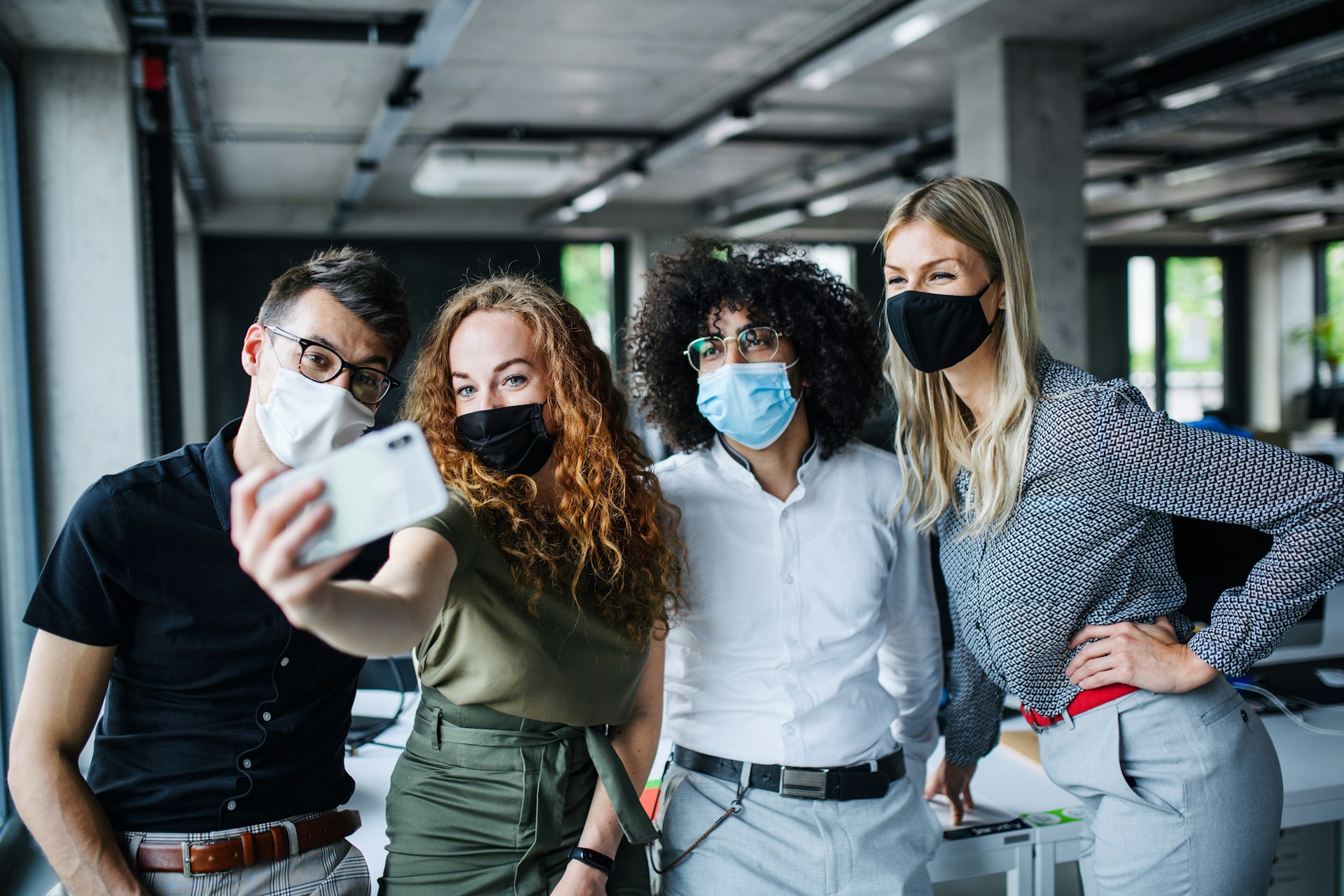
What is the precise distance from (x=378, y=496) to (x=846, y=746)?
1.23 m

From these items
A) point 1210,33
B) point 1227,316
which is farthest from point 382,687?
point 1227,316

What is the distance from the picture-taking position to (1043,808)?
2223 mm

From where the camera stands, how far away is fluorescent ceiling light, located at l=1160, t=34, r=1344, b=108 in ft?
17.9

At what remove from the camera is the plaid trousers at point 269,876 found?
4.84ft

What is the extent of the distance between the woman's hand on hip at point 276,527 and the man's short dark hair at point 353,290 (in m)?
0.81

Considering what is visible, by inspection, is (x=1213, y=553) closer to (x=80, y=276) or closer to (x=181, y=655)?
(x=181, y=655)

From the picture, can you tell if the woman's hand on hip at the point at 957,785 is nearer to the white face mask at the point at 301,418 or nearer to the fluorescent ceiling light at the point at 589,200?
the white face mask at the point at 301,418

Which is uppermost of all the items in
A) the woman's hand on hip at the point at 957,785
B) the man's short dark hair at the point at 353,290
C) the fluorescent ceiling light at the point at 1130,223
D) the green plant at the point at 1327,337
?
the fluorescent ceiling light at the point at 1130,223

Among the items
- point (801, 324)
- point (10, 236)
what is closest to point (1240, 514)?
point (801, 324)

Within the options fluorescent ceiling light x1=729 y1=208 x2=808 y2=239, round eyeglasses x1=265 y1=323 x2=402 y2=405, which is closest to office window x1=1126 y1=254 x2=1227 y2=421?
fluorescent ceiling light x1=729 y1=208 x2=808 y2=239

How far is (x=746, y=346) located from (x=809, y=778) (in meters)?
0.83

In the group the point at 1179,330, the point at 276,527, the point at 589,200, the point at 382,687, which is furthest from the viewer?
the point at 1179,330

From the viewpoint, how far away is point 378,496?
2.87 ft

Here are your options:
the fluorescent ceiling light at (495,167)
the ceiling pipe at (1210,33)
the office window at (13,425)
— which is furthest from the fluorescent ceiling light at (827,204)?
the office window at (13,425)
